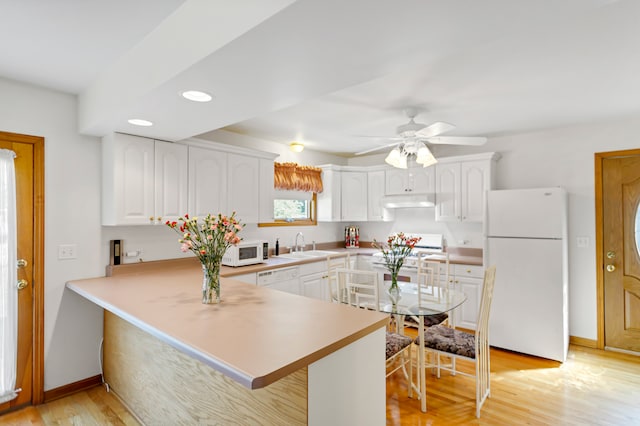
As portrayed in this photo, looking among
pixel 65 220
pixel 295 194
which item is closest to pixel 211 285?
pixel 65 220

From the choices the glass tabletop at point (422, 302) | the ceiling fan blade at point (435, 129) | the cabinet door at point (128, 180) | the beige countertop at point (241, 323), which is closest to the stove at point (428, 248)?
the glass tabletop at point (422, 302)

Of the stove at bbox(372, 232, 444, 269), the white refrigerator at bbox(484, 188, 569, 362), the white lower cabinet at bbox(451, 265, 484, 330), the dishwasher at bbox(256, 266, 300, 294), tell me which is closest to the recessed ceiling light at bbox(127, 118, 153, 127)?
the dishwasher at bbox(256, 266, 300, 294)

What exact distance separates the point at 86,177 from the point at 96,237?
502 mm

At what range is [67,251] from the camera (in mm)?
2689

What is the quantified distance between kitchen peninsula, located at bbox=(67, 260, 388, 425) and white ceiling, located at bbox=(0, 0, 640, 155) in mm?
1203

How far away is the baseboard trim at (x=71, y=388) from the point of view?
2.60m

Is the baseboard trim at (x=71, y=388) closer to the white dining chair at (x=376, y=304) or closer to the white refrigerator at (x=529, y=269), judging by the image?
the white dining chair at (x=376, y=304)

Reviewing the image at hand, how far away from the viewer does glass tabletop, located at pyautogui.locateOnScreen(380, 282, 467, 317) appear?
242 centimetres

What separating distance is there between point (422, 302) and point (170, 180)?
2374 mm

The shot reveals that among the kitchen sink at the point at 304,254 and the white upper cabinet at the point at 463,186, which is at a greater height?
the white upper cabinet at the point at 463,186

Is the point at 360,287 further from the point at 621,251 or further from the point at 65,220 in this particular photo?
the point at 621,251

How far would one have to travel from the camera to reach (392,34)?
1276 millimetres

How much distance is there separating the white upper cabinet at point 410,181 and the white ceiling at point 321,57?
1300mm

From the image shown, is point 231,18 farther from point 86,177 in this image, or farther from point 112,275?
point 112,275
